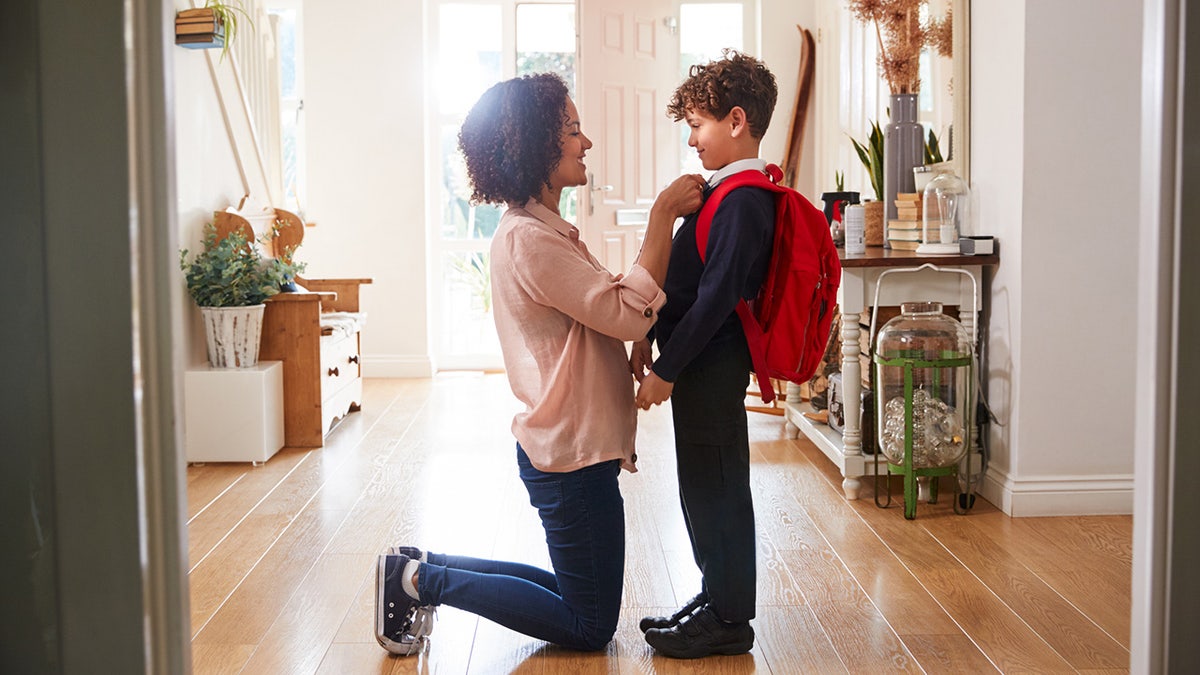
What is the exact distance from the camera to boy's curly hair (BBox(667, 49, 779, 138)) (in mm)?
2412

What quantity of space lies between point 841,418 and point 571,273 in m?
2.25

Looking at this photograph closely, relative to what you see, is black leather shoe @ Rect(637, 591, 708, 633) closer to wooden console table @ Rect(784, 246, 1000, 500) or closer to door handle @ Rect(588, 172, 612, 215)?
wooden console table @ Rect(784, 246, 1000, 500)

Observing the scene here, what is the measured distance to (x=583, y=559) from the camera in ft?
7.83

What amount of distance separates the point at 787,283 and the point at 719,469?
0.41m

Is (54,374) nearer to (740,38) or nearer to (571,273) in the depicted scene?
(571,273)

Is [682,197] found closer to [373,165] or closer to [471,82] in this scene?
[373,165]

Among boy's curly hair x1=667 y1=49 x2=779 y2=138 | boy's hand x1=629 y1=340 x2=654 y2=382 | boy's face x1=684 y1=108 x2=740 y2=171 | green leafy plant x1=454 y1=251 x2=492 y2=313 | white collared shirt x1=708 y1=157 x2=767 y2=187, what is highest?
boy's curly hair x1=667 y1=49 x2=779 y2=138

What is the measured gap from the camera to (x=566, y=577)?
243 centimetres

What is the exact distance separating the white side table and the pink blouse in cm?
241

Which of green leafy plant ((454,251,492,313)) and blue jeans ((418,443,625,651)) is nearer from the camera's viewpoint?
blue jeans ((418,443,625,651))

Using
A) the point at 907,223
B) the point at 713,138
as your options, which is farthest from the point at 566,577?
the point at 907,223

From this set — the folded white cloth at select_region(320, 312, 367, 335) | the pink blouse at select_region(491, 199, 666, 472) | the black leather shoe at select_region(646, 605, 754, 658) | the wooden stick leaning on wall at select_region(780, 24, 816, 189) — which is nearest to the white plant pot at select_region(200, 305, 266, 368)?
the folded white cloth at select_region(320, 312, 367, 335)

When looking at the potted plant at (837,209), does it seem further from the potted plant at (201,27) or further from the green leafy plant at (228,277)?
the potted plant at (201,27)

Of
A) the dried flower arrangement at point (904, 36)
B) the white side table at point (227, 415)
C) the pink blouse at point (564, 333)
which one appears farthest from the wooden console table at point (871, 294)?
the white side table at point (227, 415)
